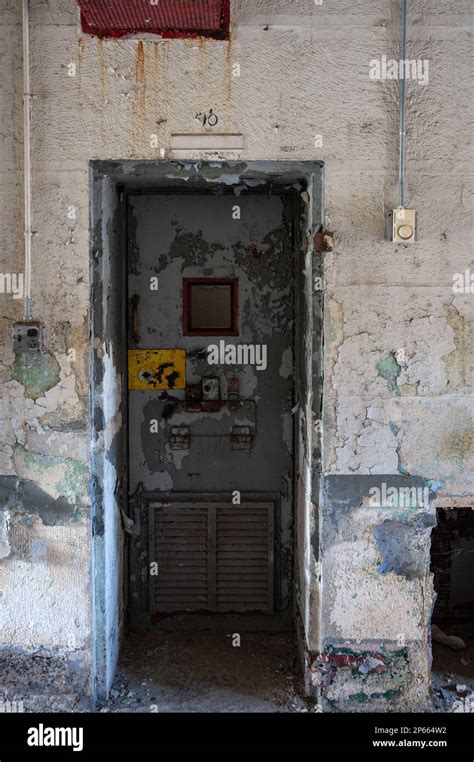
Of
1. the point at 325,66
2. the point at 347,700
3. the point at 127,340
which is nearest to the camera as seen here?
the point at 325,66

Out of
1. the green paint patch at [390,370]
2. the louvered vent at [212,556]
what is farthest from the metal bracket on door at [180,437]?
the green paint patch at [390,370]

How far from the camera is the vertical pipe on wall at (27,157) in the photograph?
2.55 meters

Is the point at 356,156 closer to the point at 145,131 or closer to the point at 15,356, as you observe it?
the point at 145,131

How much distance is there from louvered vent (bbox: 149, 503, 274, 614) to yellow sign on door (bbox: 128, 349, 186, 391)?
2.00ft

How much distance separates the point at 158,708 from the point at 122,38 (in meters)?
2.77

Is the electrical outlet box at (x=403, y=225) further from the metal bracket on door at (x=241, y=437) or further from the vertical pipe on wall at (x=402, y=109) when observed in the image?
the metal bracket on door at (x=241, y=437)

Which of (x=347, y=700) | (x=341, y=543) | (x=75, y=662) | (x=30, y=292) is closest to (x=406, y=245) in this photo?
(x=341, y=543)

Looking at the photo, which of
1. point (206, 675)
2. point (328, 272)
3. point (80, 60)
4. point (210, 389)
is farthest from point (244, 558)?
point (80, 60)

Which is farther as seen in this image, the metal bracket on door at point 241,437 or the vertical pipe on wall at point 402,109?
the metal bracket on door at point 241,437

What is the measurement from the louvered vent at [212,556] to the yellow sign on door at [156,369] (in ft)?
2.00

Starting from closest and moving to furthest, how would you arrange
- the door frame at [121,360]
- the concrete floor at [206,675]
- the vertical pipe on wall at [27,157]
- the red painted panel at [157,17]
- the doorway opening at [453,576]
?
the red painted panel at [157,17], the vertical pipe on wall at [27,157], the door frame at [121,360], the concrete floor at [206,675], the doorway opening at [453,576]

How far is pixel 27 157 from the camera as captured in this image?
2.59 meters

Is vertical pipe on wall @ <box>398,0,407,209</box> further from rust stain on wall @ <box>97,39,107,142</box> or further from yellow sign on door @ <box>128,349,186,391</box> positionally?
yellow sign on door @ <box>128,349,186,391</box>

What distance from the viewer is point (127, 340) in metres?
3.22
